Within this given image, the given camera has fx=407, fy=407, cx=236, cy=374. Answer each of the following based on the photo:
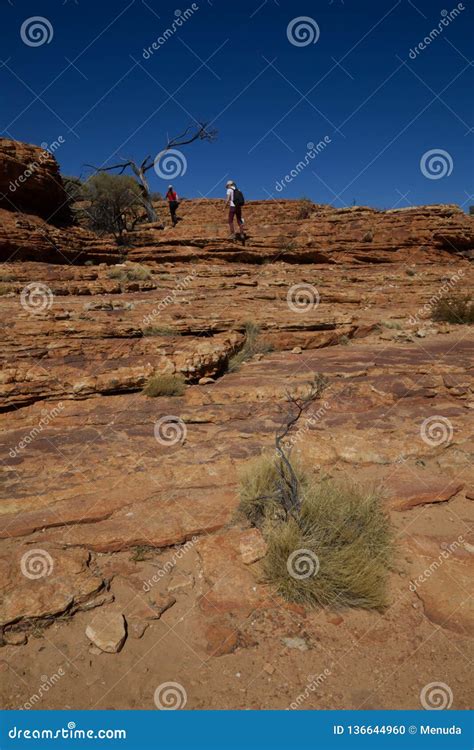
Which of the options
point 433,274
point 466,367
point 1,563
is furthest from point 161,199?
point 1,563

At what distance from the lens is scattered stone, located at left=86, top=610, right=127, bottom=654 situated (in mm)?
2297

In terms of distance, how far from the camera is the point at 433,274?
12.0 m

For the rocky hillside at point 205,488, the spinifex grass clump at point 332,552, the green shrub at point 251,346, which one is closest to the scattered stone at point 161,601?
the rocky hillside at point 205,488

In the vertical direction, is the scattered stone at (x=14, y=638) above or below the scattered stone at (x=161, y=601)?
below
